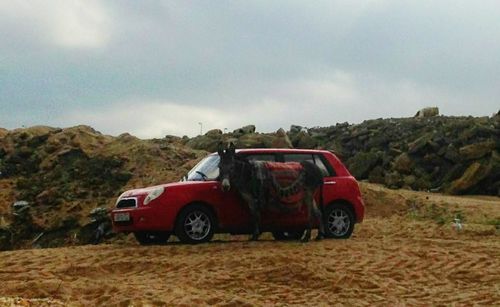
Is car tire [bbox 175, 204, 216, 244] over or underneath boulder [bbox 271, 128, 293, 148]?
underneath

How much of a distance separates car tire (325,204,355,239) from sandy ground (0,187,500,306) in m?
0.40

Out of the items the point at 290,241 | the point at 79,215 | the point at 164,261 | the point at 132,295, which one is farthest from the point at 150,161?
the point at 132,295

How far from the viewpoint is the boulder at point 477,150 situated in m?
26.3

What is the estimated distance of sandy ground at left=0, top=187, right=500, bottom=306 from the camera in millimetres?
8602

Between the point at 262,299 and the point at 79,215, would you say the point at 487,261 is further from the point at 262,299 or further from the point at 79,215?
the point at 79,215

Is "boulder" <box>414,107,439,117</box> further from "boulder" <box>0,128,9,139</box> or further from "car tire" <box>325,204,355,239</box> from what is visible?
"car tire" <box>325,204,355,239</box>

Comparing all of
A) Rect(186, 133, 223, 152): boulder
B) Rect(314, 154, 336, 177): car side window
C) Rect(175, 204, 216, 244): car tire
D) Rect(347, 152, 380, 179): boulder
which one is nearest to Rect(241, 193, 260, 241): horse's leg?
Rect(175, 204, 216, 244): car tire

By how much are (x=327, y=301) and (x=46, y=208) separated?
13.9 meters

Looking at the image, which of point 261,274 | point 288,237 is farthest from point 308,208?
point 261,274

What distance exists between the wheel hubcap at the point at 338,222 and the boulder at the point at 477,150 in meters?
13.9

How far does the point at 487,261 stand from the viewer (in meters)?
11.4

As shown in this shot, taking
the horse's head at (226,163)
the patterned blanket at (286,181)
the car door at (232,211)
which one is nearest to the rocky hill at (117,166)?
the car door at (232,211)

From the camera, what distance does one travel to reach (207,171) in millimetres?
13172

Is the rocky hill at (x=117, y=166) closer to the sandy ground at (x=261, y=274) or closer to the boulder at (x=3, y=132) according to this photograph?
the boulder at (x=3, y=132)
